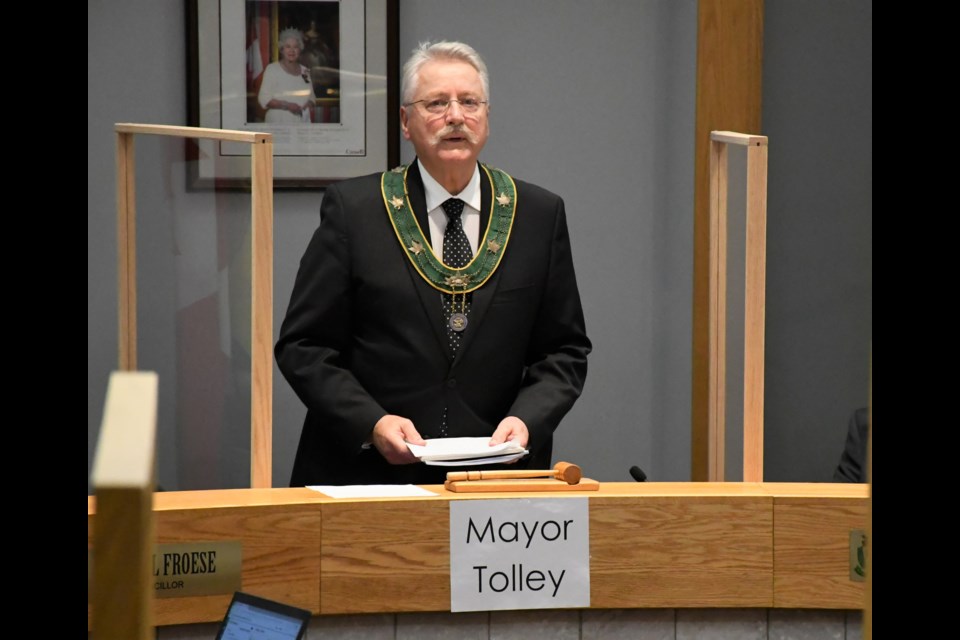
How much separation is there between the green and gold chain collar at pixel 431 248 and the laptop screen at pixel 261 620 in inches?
43.7

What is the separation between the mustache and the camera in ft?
8.76

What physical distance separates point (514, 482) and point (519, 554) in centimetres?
11

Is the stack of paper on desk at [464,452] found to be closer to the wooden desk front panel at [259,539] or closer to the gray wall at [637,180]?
the wooden desk front panel at [259,539]

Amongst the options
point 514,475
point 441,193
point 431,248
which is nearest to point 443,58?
point 441,193

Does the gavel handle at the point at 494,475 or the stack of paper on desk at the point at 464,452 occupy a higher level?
the gavel handle at the point at 494,475

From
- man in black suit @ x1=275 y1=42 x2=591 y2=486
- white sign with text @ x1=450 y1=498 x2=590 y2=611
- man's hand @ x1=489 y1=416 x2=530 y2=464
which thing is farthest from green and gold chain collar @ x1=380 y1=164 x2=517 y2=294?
white sign with text @ x1=450 y1=498 x2=590 y2=611

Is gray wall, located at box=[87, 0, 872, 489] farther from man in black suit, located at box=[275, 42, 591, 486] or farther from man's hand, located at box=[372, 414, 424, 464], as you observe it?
man's hand, located at box=[372, 414, 424, 464]

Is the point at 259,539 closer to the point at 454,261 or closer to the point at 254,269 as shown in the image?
the point at 254,269

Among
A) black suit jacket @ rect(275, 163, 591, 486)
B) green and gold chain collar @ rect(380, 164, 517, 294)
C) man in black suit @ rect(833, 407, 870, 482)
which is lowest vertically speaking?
man in black suit @ rect(833, 407, 870, 482)

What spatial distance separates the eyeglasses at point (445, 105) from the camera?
267 centimetres

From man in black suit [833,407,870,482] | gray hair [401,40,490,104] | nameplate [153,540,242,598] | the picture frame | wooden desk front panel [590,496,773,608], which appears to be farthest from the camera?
the picture frame

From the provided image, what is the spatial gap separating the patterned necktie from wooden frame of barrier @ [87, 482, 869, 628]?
694 mm

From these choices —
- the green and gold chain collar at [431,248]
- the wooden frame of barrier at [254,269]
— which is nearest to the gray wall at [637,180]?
the green and gold chain collar at [431,248]

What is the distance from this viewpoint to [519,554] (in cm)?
188
